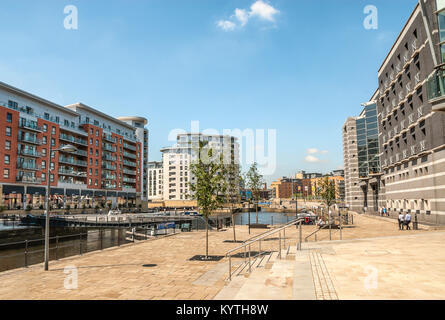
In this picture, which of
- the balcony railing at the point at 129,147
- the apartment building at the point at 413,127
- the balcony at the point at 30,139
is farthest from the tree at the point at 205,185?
Answer: the balcony railing at the point at 129,147

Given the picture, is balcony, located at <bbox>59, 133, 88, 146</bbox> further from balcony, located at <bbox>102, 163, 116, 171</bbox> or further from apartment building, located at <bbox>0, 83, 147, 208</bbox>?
balcony, located at <bbox>102, 163, 116, 171</bbox>

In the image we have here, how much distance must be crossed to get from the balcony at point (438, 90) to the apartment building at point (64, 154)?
205ft

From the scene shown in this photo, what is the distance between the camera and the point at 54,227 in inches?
1895

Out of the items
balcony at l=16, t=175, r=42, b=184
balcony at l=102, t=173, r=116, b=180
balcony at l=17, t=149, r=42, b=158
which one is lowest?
balcony at l=16, t=175, r=42, b=184

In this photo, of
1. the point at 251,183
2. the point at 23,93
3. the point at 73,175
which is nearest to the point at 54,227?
the point at 73,175

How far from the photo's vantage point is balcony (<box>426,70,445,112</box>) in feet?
40.8

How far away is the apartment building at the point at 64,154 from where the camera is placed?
55.8m

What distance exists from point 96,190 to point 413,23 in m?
71.2

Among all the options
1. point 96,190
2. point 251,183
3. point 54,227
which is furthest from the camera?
point 96,190

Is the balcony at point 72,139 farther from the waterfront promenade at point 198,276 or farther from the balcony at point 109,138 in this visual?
the waterfront promenade at point 198,276

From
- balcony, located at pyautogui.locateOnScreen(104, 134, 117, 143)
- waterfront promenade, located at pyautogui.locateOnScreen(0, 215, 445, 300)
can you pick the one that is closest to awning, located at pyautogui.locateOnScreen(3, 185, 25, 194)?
balcony, located at pyautogui.locateOnScreen(104, 134, 117, 143)

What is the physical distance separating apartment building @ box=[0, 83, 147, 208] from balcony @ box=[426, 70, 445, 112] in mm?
62452
